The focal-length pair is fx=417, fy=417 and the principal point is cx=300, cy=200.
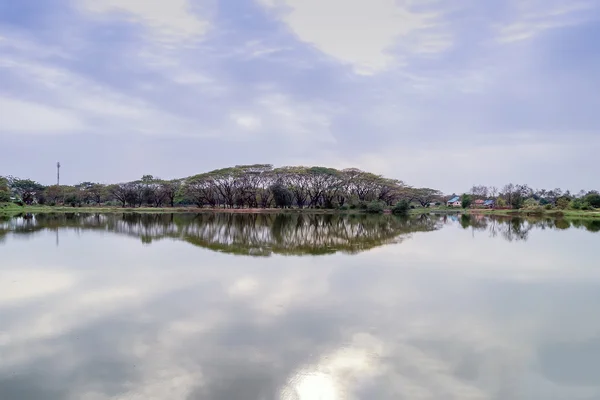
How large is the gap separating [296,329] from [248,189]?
46.4 meters

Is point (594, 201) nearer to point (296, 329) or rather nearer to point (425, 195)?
point (425, 195)

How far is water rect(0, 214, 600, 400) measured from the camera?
4.43m

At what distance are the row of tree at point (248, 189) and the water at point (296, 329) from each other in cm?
3787

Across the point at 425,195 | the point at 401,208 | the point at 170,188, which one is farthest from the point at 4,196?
the point at 425,195

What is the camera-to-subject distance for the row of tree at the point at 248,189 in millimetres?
49812

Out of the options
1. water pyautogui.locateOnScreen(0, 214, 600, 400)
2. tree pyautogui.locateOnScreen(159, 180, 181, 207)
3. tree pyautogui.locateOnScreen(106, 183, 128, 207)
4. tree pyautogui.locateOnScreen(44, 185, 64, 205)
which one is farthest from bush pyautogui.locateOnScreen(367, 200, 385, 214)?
tree pyautogui.locateOnScreen(44, 185, 64, 205)

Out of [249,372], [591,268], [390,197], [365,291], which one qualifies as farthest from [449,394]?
[390,197]

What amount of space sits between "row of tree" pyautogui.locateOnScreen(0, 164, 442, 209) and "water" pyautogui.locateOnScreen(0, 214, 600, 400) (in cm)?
3787

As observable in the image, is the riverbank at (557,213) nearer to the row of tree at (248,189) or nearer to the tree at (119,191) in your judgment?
the row of tree at (248,189)

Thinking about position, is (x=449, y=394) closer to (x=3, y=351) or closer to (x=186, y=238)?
(x=3, y=351)

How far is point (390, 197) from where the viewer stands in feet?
192

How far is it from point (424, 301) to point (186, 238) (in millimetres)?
12395

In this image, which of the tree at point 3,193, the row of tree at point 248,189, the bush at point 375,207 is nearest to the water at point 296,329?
the bush at point 375,207

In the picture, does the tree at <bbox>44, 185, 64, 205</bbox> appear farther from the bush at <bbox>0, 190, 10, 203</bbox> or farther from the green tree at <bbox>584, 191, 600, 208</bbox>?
the green tree at <bbox>584, 191, 600, 208</bbox>
